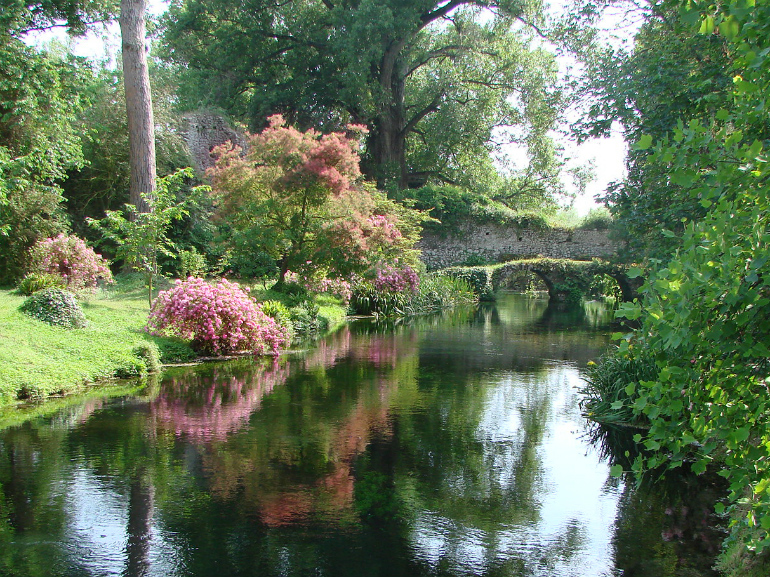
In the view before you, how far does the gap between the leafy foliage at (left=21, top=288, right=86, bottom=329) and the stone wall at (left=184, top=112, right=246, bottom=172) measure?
13710 millimetres

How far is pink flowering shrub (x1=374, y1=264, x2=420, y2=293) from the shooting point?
21469 mm

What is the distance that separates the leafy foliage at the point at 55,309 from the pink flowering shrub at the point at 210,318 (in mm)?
1178

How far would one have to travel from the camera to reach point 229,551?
5160 mm

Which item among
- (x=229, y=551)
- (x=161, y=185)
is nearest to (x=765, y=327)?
(x=229, y=551)

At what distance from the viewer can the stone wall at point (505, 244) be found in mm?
32344

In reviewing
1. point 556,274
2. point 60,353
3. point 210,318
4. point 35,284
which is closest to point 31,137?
point 35,284

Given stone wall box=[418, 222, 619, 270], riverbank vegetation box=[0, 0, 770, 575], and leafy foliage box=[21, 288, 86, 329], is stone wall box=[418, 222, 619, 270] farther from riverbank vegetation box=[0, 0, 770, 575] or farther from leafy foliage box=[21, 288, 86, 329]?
leafy foliage box=[21, 288, 86, 329]

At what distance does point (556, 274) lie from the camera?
30594 mm

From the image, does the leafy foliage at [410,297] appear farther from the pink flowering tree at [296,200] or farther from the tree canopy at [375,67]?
the tree canopy at [375,67]

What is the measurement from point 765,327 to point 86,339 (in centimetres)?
1049

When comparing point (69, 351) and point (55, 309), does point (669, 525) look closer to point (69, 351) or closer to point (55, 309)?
point (69, 351)

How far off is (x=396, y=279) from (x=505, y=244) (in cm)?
1191

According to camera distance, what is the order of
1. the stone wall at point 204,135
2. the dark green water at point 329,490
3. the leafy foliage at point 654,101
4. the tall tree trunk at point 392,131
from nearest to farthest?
the dark green water at point 329,490, the leafy foliage at point 654,101, the stone wall at point 204,135, the tall tree trunk at point 392,131

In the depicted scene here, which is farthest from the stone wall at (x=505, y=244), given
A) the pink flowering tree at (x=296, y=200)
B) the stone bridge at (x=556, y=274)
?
the pink flowering tree at (x=296, y=200)
